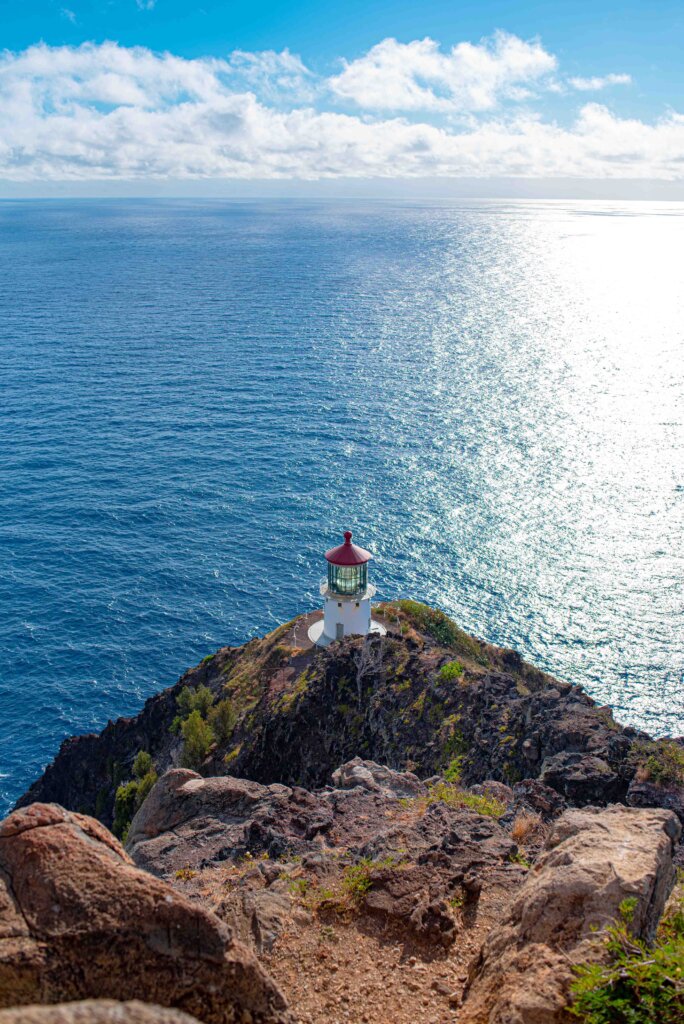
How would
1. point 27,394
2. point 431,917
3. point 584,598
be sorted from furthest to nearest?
point 27,394
point 584,598
point 431,917

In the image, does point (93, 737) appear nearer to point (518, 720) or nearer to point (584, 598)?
point (518, 720)

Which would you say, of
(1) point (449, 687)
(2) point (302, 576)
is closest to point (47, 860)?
(1) point (449, 687)

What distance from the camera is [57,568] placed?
79.7 m

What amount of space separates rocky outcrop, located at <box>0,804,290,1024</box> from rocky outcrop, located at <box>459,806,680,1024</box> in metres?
4.16

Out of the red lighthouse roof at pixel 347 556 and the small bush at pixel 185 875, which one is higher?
the red lighthouse roof at pixel 347 556

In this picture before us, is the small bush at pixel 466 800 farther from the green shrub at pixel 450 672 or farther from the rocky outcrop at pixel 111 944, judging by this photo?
the rocky outcrop at pixel 111 944

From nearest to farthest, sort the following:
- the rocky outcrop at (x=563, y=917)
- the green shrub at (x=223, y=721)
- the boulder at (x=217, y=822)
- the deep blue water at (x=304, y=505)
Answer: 1. the rocky outcrop at (x=563, y=917)
2. the boulder at (x=217, y=822)
3. the green shrub at (x=223, y=721)
4. the deep blue water at (x=304, y=505)

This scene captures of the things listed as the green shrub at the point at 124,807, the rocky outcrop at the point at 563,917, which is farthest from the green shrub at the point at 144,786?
the rocky outcrop at the point at 563,917

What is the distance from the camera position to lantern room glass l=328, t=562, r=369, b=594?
5166 cm

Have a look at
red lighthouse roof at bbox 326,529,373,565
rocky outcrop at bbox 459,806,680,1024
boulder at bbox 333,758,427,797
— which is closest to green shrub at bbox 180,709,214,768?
red lighthouse roof at bbox 326,529,373,565

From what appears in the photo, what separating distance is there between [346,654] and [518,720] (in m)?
13.4

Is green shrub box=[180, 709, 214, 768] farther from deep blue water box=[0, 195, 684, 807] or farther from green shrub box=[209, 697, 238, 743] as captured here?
deep blue water box=[0, 195, 684, 807]

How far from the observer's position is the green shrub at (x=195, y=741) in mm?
48062

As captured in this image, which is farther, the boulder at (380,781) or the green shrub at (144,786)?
the green shrub at (144,786)
